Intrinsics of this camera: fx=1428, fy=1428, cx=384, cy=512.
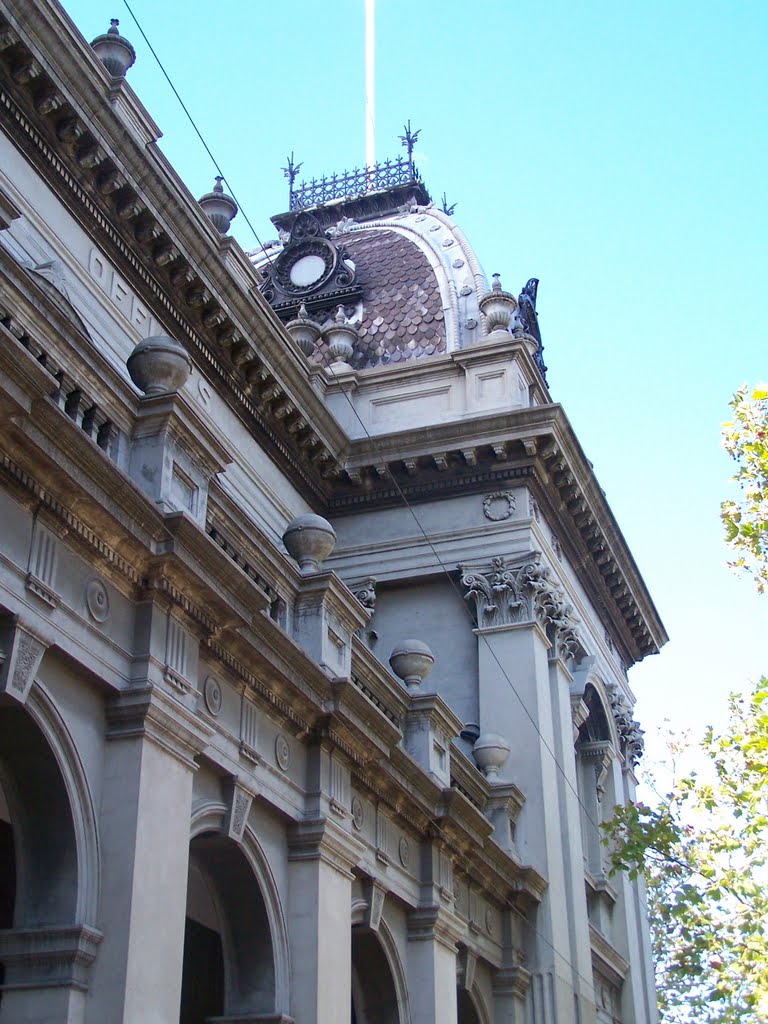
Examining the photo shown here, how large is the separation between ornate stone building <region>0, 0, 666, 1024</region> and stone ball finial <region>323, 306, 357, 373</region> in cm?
7

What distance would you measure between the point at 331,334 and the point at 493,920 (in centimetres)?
1198

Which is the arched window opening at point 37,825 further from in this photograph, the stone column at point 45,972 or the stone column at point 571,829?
the stone column at point 571,829

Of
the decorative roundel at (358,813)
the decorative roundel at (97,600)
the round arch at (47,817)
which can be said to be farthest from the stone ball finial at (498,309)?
the round arch at (47,817)

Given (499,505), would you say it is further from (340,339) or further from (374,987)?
(374,987)

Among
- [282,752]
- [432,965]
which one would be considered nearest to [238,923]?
[282,752]

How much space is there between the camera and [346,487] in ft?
82.2

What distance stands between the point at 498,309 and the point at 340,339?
3121 millimetres

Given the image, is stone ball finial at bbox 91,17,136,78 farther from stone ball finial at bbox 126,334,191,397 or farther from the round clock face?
the round clock face

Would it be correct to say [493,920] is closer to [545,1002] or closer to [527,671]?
[545,1002]

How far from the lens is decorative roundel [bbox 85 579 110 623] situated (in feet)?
36.2

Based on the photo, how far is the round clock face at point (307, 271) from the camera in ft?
98.6

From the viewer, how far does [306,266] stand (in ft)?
99.4

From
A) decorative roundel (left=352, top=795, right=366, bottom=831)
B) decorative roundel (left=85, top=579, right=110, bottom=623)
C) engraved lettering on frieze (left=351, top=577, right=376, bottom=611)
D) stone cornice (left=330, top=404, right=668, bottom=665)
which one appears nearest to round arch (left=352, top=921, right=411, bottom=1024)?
decorative roundel (left=352, top=795, right=366, bottom=831)

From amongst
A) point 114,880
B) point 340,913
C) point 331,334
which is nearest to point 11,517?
point 114,880
